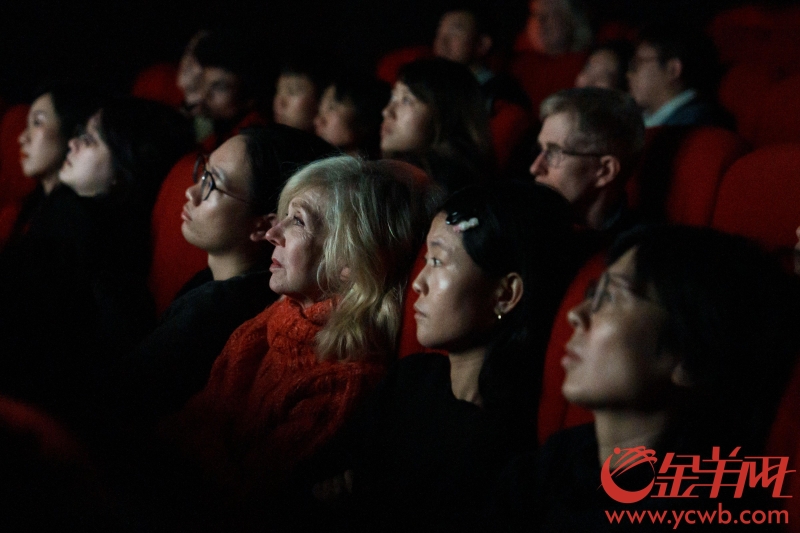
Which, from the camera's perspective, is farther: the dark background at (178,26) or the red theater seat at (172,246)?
the dark background at (178,26)

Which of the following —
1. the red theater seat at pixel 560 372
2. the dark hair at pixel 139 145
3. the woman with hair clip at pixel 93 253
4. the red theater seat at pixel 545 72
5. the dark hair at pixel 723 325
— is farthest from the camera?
the red theater seat at pixel 545 72

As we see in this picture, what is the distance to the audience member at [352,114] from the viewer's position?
215 cm

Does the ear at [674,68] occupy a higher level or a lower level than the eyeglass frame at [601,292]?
lower

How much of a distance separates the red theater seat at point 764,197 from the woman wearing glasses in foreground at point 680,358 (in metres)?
0.37

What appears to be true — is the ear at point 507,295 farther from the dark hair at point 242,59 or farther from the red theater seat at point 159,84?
the red theater seat at point 159,84

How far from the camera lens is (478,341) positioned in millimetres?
917

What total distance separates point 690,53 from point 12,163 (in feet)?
6.44

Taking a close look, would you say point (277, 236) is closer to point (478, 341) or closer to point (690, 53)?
point (478, 341)

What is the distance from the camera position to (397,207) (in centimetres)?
113

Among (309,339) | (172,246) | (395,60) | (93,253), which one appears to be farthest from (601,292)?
(395,60)

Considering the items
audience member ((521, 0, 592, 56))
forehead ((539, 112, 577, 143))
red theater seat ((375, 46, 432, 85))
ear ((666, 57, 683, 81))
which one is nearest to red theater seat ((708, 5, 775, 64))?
audience member ((521, 0, 592, 56))

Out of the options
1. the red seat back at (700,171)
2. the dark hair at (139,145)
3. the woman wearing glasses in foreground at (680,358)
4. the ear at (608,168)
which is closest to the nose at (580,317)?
the woman wearing glasses in foreground at (680,358)

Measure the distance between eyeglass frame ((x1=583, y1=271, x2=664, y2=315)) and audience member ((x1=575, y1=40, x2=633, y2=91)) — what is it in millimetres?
1723

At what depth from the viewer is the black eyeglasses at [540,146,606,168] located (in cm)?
146
